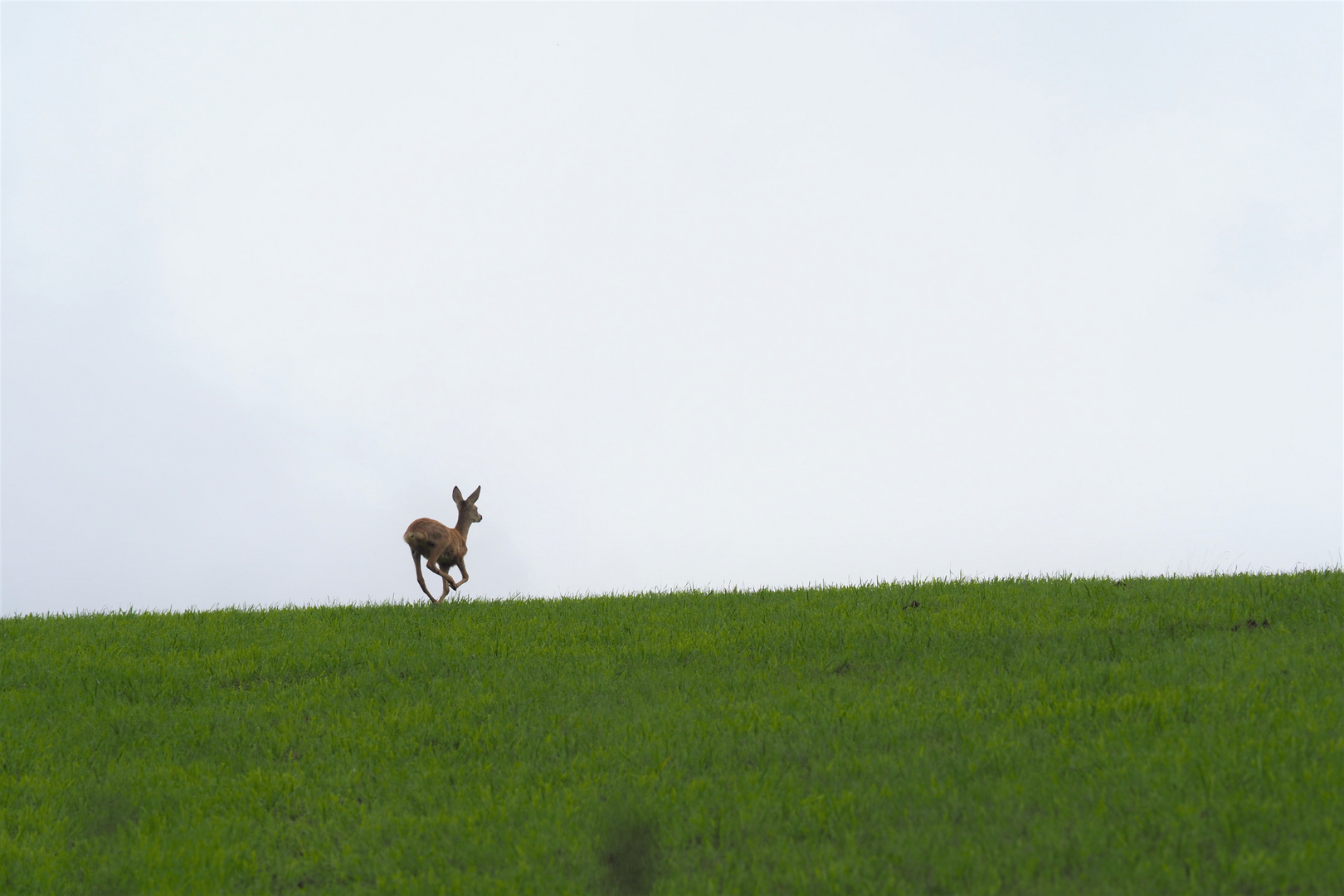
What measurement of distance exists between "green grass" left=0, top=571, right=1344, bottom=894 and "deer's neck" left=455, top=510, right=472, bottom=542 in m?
4.20

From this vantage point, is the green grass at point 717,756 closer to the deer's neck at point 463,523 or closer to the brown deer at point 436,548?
the brown deer at point 436,548

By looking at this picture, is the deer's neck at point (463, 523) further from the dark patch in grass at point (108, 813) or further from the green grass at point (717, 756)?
the dark patch in grass at point (108, 813)

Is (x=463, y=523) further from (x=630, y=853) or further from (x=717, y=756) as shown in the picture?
(x=630, y=853)

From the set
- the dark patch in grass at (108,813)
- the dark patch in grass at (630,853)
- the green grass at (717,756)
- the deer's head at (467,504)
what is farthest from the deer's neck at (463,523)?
the dark patch in grass at (630,853)

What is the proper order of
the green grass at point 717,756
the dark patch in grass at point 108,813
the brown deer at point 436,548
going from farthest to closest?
1. the brown deer at point 436,548
2. the dark patch in grass at point 108,813
3. the green grass at point 717,756

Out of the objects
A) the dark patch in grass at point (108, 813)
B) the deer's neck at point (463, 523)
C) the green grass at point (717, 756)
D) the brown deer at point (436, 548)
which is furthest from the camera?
the deer's neck at point (463, 523)

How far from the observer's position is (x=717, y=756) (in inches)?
285

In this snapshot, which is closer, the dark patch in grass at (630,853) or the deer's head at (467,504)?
the dark patch in grass at (630,853)

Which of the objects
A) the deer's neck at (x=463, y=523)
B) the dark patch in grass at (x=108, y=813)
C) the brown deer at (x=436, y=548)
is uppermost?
the deer's neck at (x=463, y=523)

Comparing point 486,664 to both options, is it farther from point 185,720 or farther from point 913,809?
point 913,809

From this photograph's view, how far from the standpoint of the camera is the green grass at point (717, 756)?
18.5 ft

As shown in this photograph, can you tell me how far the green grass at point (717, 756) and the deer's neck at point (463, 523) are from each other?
420 cm

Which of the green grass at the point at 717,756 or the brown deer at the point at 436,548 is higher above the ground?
the brown deer at the point at 436,548

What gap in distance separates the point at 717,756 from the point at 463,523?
9.61 meters
